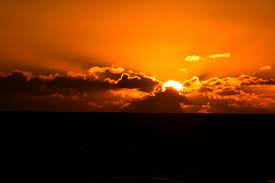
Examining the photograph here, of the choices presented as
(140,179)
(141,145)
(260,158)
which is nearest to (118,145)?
(141,145)

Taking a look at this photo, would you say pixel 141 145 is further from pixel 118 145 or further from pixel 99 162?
pixel 99 162

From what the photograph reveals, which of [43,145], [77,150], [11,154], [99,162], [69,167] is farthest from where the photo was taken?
[43,145]

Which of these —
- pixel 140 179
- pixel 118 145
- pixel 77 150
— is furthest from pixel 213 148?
pixel 140 179

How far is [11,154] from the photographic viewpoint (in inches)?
1965

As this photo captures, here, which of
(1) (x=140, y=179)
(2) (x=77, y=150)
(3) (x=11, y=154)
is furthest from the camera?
(2) (x=77, y=150)

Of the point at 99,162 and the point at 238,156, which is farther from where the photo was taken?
the point at 238,156

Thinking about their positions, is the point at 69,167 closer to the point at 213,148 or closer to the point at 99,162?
the point at 99,162

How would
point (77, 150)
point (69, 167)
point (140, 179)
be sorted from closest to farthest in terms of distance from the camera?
1. point (140, 179)
2. point (69, 167)
3. point (77, 150)

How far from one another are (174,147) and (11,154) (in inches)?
999

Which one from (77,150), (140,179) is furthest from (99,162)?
(140,179)

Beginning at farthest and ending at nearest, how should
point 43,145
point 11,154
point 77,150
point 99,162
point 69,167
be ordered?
1. point 43,145
2. point 77,150
3. point 11,154
4. point 99,162
5. point 69,167

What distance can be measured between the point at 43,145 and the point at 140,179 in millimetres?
51776

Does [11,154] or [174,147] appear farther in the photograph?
[174,147]

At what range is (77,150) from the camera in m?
53.9
